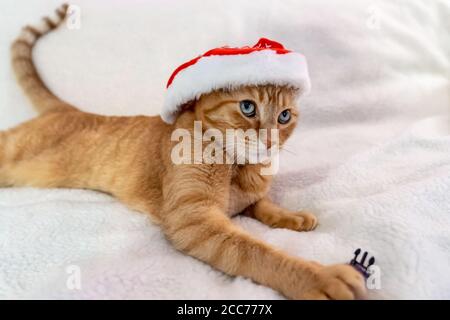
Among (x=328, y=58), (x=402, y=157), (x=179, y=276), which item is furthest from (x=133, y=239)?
(x=328, y=58)

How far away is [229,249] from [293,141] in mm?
805

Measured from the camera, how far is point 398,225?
0.99 meters

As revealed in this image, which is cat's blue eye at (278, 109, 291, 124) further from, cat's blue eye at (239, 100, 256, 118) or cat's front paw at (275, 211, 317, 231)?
cat's front paw at (275, 211, 317, 231)

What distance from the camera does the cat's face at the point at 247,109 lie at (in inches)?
42.9

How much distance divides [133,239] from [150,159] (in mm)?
317

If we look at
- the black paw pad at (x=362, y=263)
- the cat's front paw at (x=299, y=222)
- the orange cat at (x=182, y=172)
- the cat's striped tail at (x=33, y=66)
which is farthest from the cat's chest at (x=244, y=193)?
the cat's striped tail at (x=33, y=66)

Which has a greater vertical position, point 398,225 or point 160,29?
point 160,29

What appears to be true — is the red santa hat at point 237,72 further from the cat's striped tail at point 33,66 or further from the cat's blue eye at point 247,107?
the cat's striped tail at point 33,66

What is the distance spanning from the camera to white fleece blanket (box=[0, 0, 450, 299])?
0.92 metres

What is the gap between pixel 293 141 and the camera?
1681 millimetres

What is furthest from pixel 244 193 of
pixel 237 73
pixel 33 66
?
pixel 33 66

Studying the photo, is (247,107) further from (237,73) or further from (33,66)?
(33,66)

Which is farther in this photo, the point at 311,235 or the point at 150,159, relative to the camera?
the point at 150,159
